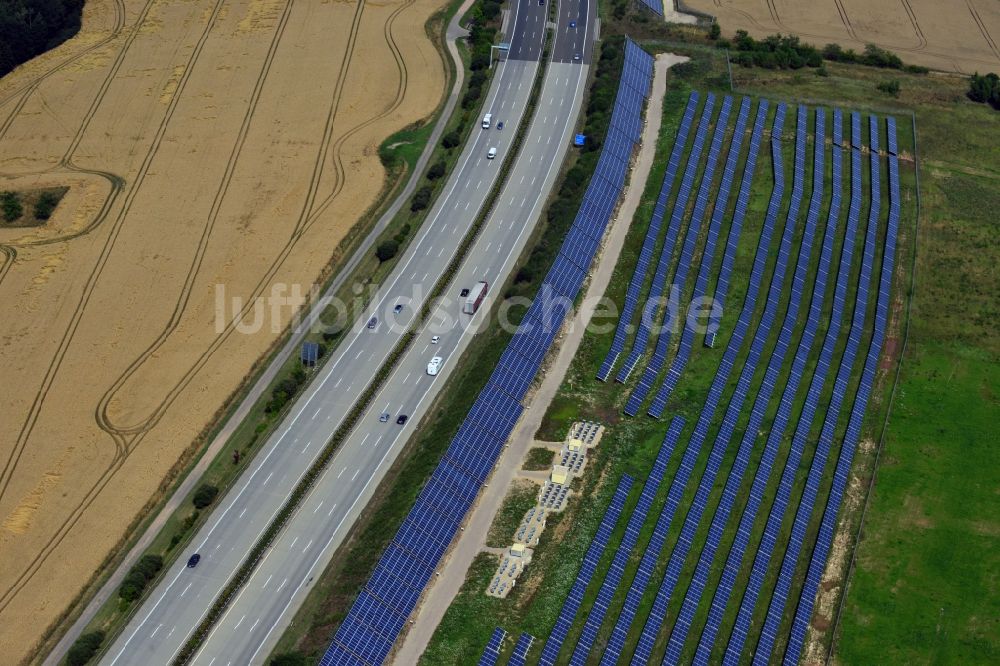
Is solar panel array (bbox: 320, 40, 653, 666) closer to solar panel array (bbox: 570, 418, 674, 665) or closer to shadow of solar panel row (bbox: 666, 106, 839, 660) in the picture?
solar panel array (bbox: 570, 418, 674, 665)

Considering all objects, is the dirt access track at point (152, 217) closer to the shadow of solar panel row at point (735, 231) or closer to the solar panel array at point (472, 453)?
the solar panel array at point (472, 453)

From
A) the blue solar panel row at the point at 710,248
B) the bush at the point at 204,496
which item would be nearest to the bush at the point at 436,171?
the blue solar panel row at the point at 710,248

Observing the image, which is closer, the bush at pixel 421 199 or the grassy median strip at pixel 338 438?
the grassy median strip at pixel 338 438

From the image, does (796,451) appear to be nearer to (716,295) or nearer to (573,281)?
(716,295)

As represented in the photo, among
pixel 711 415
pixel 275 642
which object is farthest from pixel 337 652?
pixel 711 415

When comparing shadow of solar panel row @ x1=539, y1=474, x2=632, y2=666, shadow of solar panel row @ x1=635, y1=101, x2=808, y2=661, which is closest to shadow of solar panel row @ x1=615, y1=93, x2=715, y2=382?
shadow of solar panel row @ x1=635, y1=101, x2=808, y2=661

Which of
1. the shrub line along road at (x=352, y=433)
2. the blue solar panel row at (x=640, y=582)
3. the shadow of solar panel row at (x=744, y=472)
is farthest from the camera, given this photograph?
the shadow of solar panel row at (x=744, y=472)

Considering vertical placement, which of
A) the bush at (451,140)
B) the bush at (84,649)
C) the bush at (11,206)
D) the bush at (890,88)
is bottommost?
the bush at (84,649)
